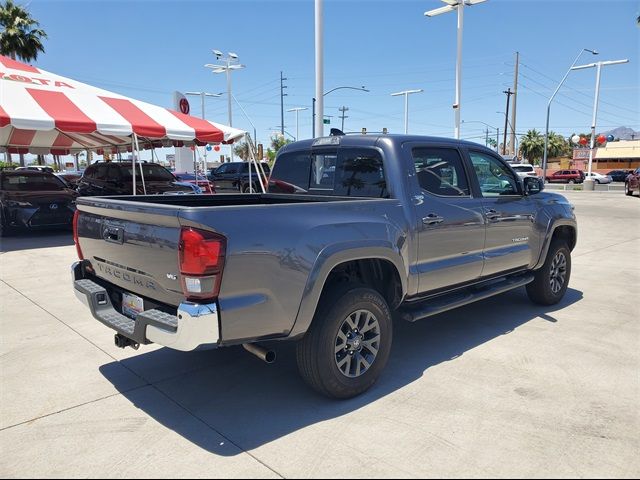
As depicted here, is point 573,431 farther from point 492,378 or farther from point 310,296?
point 310,296

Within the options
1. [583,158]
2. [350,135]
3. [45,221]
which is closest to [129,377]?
[350,135]

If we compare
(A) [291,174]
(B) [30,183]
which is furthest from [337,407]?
(B) [30,183]

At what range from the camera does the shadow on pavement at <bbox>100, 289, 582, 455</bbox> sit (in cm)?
320

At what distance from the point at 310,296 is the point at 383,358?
965 mm

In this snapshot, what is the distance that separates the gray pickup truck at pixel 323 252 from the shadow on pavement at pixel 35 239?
7546mm

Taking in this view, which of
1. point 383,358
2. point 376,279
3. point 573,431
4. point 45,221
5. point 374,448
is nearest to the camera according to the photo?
point 374,448

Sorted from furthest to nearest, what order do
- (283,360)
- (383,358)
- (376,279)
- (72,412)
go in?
(283,360)
(376,279)
(383,358)
(72,412)

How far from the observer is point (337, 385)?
11.1ft

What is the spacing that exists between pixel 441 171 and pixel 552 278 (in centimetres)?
253

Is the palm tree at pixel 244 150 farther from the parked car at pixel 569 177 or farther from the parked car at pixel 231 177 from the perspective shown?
the parked car at pixel 569 177

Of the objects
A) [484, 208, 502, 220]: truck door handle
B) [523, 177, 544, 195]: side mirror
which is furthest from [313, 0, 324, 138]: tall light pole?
[484, 208, 502, 220]: truck door handle

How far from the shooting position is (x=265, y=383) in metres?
3.81

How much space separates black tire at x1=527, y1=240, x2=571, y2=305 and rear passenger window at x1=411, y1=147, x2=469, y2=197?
1908 mm

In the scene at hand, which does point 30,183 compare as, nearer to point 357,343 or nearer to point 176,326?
point 176,326
